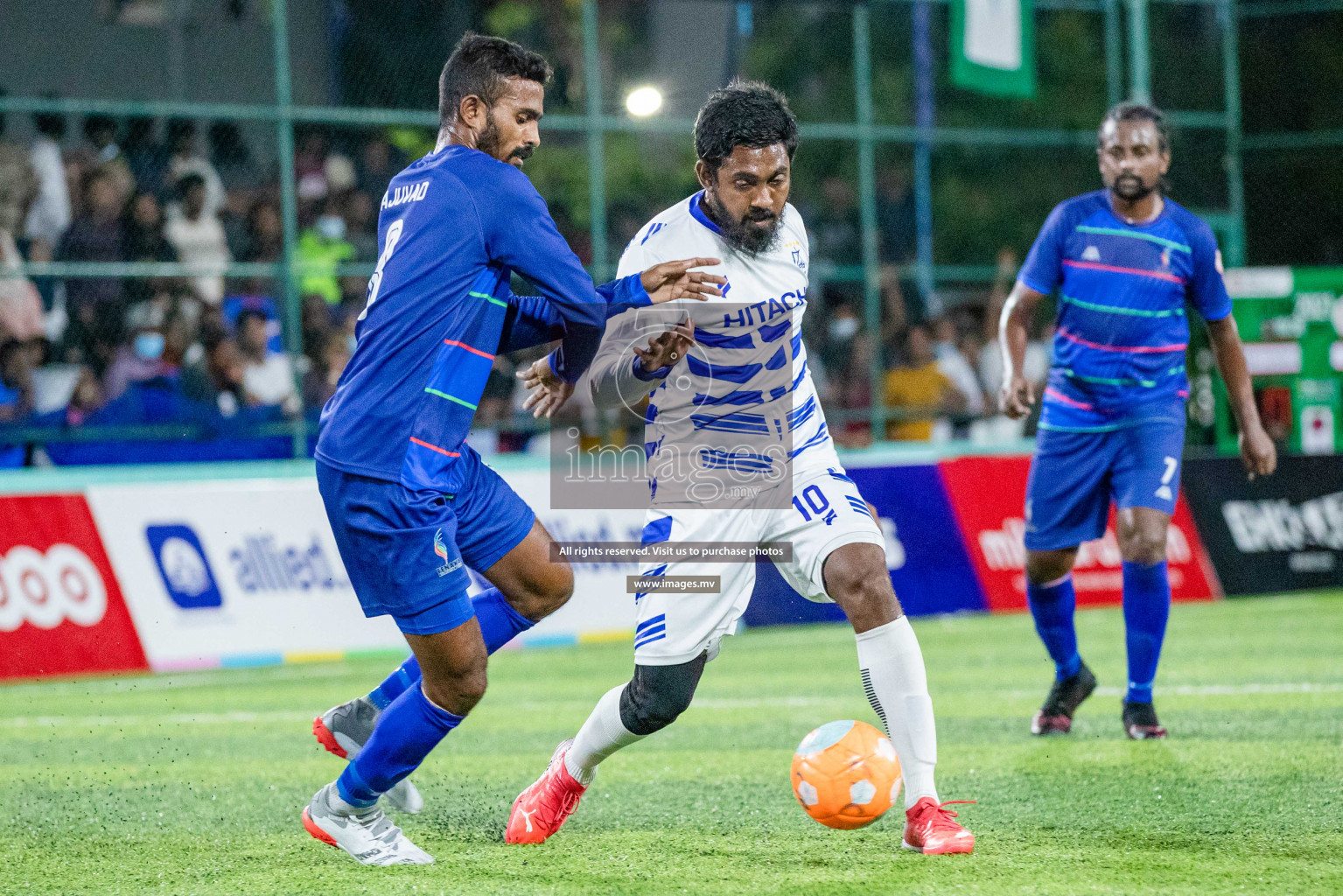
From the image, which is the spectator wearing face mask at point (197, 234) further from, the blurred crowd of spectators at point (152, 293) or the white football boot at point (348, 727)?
the white football boot at point (348, 727)

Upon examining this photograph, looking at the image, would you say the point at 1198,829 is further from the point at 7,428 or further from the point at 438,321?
the point at 7,428

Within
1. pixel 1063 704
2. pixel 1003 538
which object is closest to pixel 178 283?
pixel 1003 538

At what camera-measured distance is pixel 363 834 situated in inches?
185

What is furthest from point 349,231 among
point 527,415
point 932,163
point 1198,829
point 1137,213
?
point 932,163

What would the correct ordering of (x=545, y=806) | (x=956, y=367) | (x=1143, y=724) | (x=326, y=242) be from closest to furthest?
(x=545, y=806) → (x=1143, y=724) → (x=326, y=242) → (x=956, y=367)

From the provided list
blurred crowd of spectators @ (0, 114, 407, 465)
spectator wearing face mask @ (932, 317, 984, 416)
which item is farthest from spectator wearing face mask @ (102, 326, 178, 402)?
spectator wearing face mask @ (932, 317, 984, 416)

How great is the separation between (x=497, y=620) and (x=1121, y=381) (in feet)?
10.5

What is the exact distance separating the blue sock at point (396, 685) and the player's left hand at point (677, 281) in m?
1.52

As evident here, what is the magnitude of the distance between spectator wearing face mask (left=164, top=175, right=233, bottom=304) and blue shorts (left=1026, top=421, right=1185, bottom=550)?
758cm

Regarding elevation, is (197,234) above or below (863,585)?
above

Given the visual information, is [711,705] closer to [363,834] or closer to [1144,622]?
[1144,622]

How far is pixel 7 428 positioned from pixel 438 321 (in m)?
8.04

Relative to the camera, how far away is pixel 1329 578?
1323cm

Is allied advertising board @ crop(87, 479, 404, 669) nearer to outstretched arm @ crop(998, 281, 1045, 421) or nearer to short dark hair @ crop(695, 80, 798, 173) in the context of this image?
outstretched arm @ crop(998, 281, 1045, 421)
